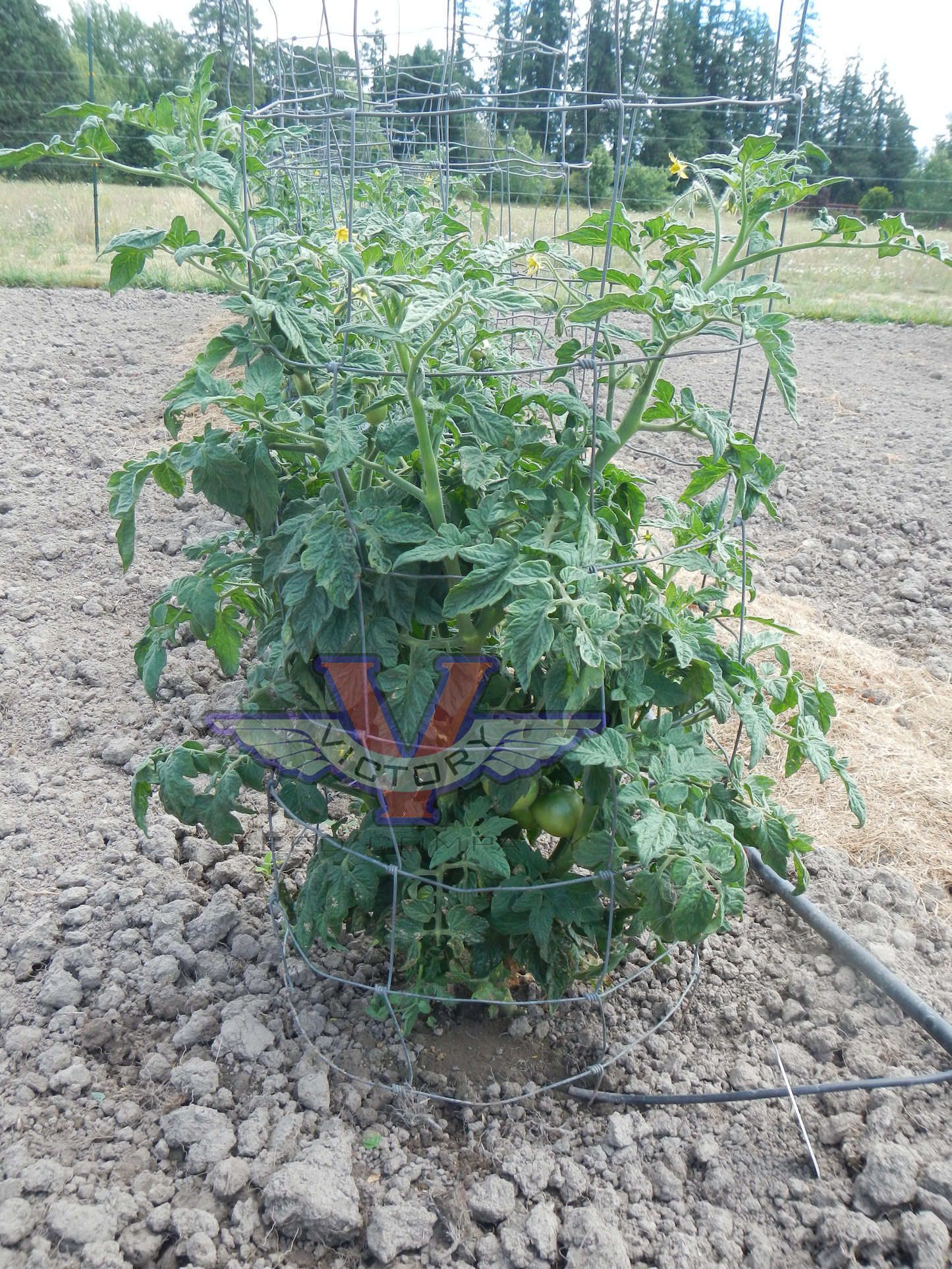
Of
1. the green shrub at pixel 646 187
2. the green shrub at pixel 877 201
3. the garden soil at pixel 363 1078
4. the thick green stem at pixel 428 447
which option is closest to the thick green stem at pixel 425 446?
the thick green stem at pixel 428 447

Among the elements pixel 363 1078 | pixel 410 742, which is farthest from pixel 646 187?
pixel 363 1078

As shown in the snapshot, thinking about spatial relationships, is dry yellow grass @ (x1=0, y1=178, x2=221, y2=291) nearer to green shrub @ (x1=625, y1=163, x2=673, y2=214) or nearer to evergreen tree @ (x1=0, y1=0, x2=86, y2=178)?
evergreen tree @ (x1=0, y1=0, x2=86, y2=178)

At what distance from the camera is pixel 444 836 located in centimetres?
147

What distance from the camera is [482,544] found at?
1.34 meters

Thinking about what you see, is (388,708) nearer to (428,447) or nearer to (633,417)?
(428,447)

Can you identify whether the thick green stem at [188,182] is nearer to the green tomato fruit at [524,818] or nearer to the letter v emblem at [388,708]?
the letter v emblem at [388,708]

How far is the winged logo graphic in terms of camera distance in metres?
1.48

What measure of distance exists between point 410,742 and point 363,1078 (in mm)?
690

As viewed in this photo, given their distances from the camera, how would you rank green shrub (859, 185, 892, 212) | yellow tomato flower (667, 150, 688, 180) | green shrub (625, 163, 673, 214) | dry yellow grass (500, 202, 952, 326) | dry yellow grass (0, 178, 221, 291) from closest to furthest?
yellow tomato flower (667, 150, 688, 180) < dry yellow grass (0, 178, 221, 291) < dry yellow grass (500, 202, 952, 326) < green shrub (625, 163, 673, 214) < green shrub (859, 185, 892, 212)

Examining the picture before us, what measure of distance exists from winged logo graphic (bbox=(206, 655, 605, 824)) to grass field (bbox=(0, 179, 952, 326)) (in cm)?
764

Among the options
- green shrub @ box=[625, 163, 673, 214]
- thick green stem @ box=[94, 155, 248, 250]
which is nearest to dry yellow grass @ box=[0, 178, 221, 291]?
green shrub @ box=[625, 163, 673, 214]

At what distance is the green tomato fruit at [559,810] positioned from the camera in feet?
5.14

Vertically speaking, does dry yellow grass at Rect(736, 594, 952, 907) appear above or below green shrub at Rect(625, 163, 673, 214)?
below

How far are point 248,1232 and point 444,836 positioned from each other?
0.67m
